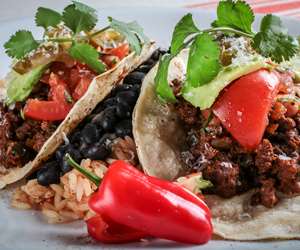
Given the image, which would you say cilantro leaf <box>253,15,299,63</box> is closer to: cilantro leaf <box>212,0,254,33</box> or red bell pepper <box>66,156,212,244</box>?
cilantro leaf <box>212,0,254,33</box>

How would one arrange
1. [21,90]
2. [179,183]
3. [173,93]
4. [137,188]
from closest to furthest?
[137,188], [179,183], [173,93], [21,90]

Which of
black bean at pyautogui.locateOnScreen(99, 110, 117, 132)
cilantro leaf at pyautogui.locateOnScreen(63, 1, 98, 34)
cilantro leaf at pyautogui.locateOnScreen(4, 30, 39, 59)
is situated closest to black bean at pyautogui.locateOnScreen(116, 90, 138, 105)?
black bean at pyautogui.locateOnScreen(99, 110, 117, 132)

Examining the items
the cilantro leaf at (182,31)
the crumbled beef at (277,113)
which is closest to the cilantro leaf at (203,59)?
the cilantro leaf at (182,31)

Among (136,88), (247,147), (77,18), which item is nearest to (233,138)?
(247,147)

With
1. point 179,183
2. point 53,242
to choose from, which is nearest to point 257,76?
point 179,183

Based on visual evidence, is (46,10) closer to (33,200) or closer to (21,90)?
(21,90)

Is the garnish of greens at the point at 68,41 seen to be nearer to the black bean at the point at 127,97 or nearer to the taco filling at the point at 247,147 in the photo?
the black bean at the point at 127,97
